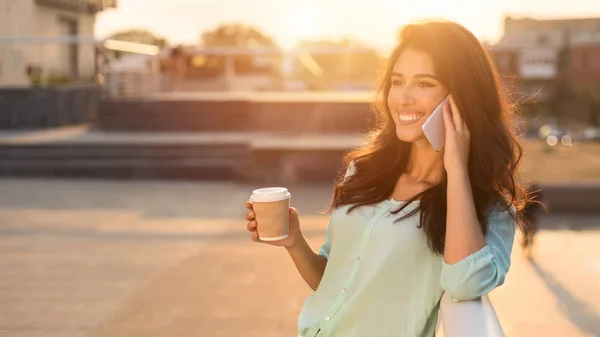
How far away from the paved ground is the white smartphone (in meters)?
2.70

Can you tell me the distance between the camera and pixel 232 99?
1531 cm

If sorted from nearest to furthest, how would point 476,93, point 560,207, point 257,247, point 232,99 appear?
1. point 476,93
2. point 257,247
3. point 560,207
4. point 232,99

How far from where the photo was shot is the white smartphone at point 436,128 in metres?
2.16

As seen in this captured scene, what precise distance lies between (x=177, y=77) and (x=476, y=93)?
20.3m

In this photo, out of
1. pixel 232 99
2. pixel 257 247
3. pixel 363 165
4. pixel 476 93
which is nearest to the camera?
pixel 476 93

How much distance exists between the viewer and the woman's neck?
96.6 inches

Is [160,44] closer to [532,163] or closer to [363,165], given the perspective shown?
[532,163]

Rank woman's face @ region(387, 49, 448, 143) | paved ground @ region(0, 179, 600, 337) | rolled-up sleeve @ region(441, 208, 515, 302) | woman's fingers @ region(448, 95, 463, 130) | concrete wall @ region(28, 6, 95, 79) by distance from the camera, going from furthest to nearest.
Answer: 1. concrete wall @ region(28, 6, 95, 79)
2. paved ground @ region(0, 179, 600, 337)
3. woman's face @ region(387, 49, 448, 143)
4. woman's fingers @ region(448, 95, 463, 130)
5. rolled-up sleeve @ region(441, 208, 515, 302)

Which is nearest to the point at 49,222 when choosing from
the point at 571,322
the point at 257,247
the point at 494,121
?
the point at 257,247

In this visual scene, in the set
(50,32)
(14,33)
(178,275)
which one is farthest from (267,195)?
(50,32)

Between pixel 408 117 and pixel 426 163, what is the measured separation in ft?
0.69

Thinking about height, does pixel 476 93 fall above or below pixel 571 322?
above

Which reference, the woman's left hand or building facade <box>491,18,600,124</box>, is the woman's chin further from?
building facade <box>491,18,600,124</box>

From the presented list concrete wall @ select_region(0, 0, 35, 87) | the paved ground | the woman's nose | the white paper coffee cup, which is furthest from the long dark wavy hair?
concrete wall @ select_region(0, 0, 35, 87)
